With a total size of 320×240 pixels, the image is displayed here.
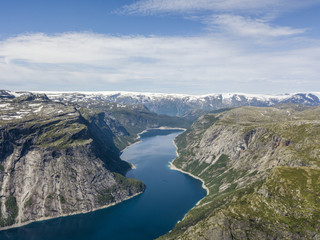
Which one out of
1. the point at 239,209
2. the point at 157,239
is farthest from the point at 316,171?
the point at 157,239

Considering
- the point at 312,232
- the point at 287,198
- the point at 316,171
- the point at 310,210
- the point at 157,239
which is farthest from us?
the point at 157,239

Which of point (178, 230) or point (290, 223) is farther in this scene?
point (178, 230)

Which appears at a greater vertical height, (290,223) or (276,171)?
(276,171)

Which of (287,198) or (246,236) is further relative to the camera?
(287,198)

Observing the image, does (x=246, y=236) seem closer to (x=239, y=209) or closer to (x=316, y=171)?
(x=239, y=209)

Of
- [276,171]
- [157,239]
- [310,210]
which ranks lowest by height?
[157,239]

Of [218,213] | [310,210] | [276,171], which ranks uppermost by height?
[276,171]

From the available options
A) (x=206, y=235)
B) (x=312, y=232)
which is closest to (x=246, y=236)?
(x=206, y=235)

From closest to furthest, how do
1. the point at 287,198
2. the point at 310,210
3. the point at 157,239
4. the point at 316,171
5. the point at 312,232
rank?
the point at 312,232 → the point at 310,210 → the point at 287,198 → the point at 316,171 → the point at 157,239

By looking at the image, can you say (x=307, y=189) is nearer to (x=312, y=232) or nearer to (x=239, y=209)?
(x=312, y=232)
